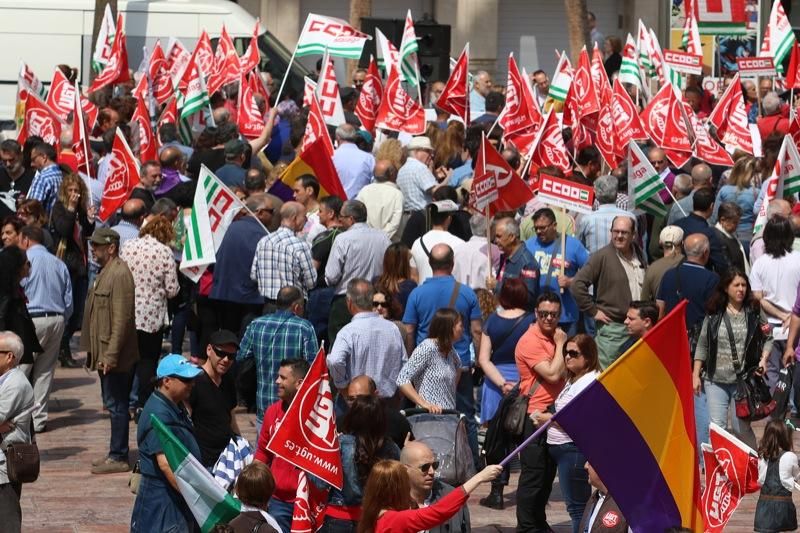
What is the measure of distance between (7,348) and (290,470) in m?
1.73

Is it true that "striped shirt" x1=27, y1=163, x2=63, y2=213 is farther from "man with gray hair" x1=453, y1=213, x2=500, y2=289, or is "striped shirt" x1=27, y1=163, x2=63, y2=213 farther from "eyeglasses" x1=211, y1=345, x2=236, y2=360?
"eyeglasses" x1=211, y1=345, x2=236, y2=360

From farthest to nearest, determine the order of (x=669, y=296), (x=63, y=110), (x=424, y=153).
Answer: (x=63, y=110) < (x=424, y=153) < (x=669, y=296)

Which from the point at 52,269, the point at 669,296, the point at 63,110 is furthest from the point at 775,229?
the point at 63,110

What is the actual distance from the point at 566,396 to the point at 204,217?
4380 mm

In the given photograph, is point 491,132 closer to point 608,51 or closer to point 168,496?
point 608,51

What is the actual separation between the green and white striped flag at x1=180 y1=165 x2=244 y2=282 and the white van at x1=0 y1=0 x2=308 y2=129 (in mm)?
10252

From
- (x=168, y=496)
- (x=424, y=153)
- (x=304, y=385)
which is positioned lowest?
(x=168, y=496)

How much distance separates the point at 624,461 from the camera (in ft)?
24.9

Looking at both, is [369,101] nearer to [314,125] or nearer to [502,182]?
[314,125]

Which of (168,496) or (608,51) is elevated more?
(608,51)

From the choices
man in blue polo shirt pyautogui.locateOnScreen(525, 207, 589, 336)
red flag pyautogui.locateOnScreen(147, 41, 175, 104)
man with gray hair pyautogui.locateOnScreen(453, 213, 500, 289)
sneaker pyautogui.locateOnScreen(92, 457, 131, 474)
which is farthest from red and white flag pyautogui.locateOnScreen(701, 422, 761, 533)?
red flag pyautogui.locateOnScreen(147, 41, 175, 104)

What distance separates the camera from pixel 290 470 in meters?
9.37

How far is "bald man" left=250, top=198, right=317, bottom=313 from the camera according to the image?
13.6 meters

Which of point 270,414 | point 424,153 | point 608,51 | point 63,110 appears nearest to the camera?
point 270,414
